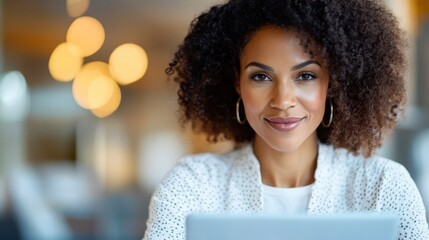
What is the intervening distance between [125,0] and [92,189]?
1.85 metres

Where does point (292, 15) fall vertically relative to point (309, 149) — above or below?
above

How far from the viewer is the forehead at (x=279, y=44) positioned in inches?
66.6

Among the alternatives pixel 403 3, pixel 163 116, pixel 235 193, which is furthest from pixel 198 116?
pixel 163 116

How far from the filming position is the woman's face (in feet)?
→ 5.54

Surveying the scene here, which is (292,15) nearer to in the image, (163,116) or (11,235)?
(11,235)

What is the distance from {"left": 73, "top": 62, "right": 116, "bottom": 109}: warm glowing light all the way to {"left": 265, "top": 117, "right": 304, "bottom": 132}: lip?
507cm

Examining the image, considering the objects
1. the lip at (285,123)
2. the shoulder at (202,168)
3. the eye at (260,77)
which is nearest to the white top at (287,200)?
A: the shoulder at (202,168)

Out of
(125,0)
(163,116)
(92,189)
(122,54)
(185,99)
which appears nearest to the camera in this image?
(185,99)

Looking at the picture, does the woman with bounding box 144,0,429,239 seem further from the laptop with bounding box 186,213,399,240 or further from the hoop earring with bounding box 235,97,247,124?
the laptop with bounding box 186,213,399,240

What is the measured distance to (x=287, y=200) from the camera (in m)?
1.88

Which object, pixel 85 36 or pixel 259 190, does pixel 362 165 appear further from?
pixel 85 36

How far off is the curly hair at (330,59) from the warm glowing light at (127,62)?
386cm

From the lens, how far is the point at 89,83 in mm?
6809

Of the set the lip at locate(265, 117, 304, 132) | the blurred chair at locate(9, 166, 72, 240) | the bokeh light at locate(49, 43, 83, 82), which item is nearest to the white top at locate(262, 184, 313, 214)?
the lip at locate(265, 117, 304, 132)
